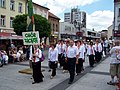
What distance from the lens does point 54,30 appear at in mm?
50250

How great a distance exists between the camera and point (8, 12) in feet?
110

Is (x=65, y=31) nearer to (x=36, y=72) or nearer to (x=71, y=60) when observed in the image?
(x=71, y=60)

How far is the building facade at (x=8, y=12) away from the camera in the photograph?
32188mm

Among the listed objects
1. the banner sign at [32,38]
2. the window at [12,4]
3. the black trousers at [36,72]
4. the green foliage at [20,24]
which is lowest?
the black trousers at [36,72]

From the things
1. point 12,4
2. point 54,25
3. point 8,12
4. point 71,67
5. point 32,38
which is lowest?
point 71,67

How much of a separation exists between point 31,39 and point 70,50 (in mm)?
2083

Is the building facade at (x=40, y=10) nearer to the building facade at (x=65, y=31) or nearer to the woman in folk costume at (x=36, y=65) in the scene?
the building facade at (x=65, y=31)

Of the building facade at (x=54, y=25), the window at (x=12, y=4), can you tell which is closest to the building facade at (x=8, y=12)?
the window at (x=12, y=4)

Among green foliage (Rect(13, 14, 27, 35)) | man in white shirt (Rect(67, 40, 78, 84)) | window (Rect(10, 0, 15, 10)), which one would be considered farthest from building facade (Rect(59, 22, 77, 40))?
man in white shirt (Rect(67, 40, 78, 84))

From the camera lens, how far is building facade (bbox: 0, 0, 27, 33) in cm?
3219

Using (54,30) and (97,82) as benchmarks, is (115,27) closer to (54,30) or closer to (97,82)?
(54,30)

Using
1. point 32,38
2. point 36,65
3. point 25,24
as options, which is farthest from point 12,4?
point 36,65

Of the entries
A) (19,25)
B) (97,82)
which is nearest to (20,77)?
(97,82)

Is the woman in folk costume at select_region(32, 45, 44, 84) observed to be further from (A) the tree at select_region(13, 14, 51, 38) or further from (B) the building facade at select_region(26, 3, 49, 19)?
(B) the building facade at select_region(26, 3, 49, 19)
